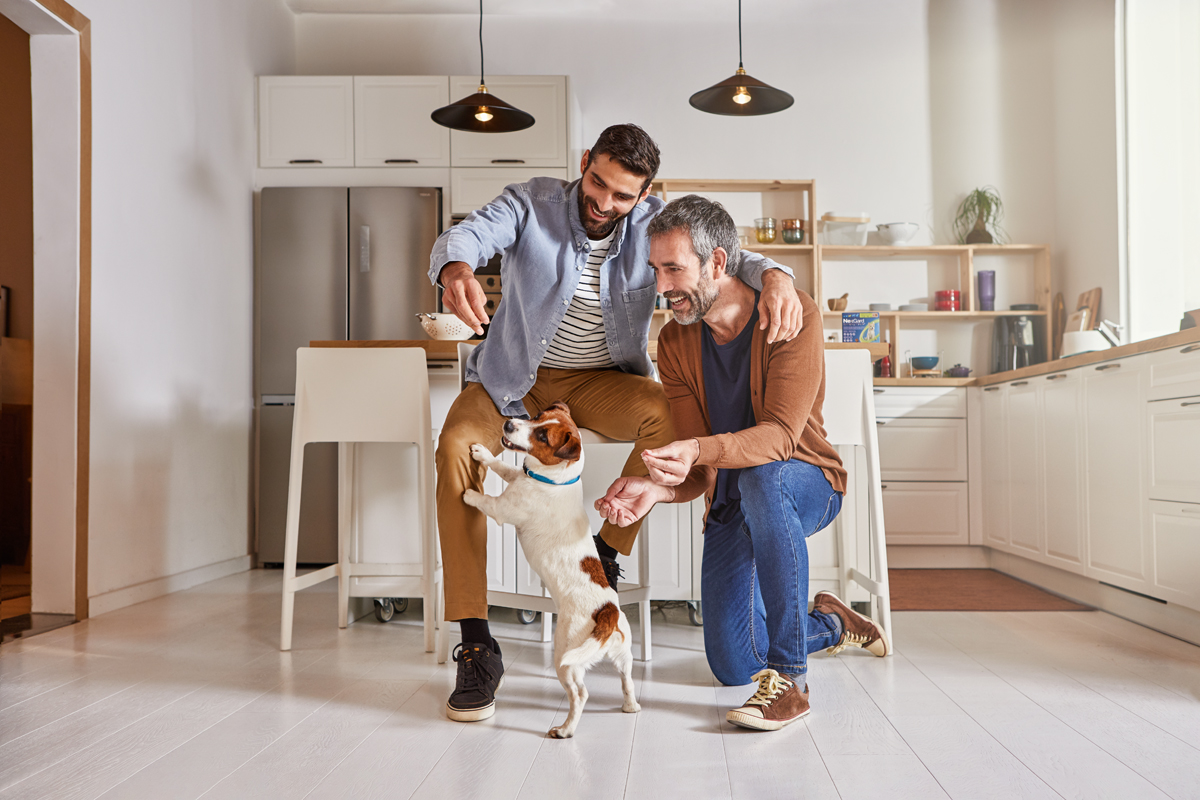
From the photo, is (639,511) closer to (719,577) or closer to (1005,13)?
(719,577)

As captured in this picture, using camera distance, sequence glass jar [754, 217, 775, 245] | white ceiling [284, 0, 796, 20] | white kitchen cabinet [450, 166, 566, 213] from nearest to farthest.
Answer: white kitchen cabinet [450, 166, 566, 213]
glass jar [754, 217, 775, 245]
white ceiling [284, 0, 796, 20]

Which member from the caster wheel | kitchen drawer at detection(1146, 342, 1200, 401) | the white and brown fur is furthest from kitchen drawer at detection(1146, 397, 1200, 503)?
the caster wheel

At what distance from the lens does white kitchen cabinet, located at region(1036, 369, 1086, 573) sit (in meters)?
2.91

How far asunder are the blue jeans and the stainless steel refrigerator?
262cm

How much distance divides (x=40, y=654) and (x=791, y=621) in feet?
6.33

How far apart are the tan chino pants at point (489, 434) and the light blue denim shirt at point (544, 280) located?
83mm

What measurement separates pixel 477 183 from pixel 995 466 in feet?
9.08

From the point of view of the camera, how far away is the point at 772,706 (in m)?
1.58

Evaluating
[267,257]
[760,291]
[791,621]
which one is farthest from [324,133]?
[791,621]

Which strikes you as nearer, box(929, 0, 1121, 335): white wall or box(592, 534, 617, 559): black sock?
box(592, 534, 617, 559): black sock

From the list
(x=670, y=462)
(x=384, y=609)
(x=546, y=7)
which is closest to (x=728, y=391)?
(x=670, y=462)

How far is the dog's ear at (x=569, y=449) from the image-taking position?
62.0 inches

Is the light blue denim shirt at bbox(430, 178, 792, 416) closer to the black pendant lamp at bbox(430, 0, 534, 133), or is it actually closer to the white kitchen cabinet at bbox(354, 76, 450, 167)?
the black pendant lamp at bbox(430, 0, 534, 133)

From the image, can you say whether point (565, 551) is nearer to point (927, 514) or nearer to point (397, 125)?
point (927, 514)
